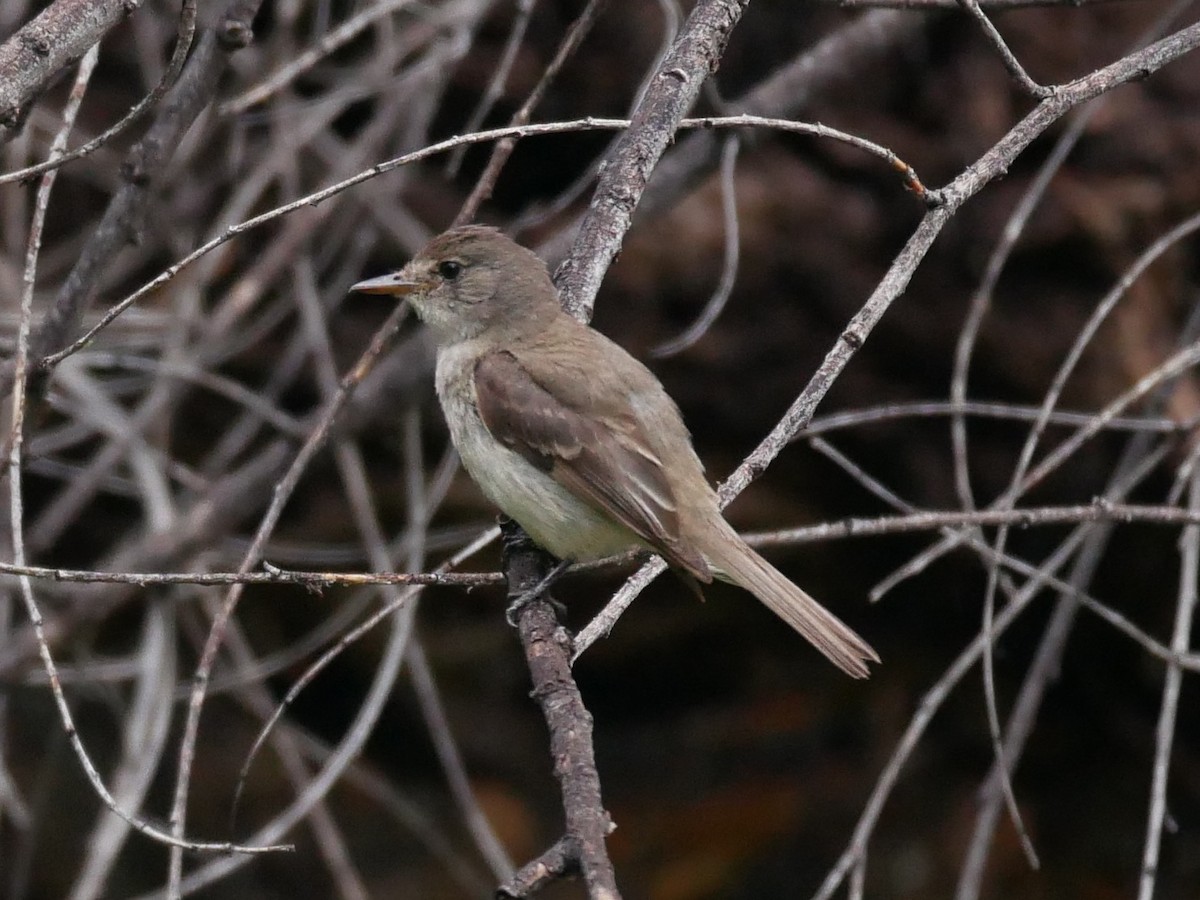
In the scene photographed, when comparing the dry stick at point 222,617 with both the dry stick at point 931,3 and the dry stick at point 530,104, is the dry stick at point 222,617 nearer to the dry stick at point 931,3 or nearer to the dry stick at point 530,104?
the dry stick at point 530,104

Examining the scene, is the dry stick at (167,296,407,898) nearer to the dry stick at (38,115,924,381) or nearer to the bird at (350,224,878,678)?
the bird at (350,224,878,678)

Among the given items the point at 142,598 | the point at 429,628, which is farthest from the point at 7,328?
the point at 429,628

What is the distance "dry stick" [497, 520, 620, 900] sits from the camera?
1996mm

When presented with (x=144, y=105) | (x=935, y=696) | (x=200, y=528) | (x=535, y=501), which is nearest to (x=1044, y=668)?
(x=935, y=696)

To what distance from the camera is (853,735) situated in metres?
6.46

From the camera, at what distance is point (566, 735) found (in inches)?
94.0

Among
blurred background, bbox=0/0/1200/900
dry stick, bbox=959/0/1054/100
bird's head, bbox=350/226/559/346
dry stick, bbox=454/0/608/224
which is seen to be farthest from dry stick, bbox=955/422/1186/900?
Answer: dry stick, bbox=454/0/608/224

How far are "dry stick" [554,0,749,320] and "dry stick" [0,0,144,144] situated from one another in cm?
117

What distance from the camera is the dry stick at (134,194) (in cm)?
349

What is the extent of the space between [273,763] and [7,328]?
2.37 metres

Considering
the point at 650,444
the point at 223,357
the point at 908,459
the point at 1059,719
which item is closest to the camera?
the point at 650,444

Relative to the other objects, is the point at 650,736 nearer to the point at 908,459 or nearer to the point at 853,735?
A: the point at 853,735

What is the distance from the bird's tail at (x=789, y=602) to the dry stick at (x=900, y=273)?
0.70m

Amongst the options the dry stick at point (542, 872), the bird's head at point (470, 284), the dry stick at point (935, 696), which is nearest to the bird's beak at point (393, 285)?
the bird's head at point (470, 284)
